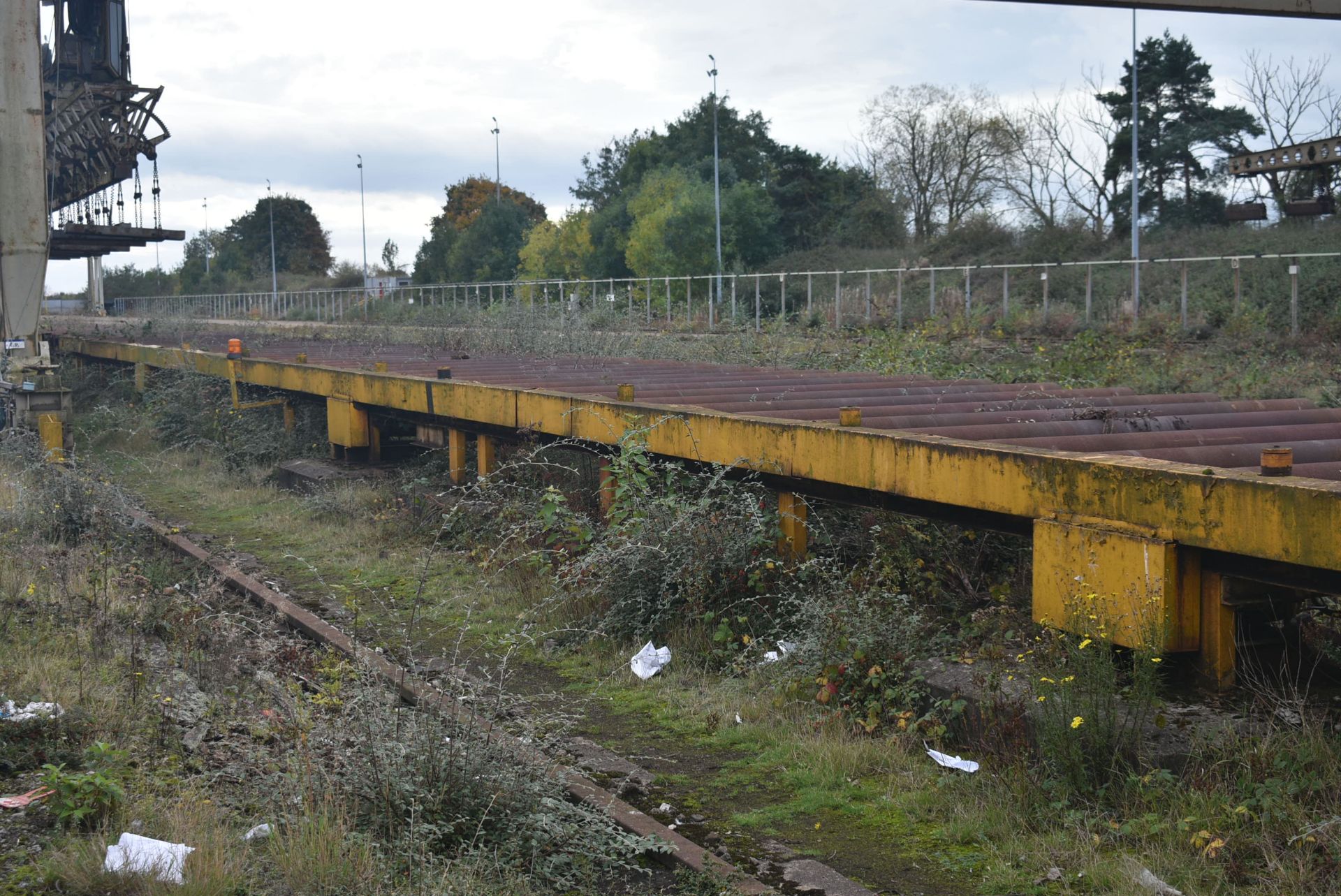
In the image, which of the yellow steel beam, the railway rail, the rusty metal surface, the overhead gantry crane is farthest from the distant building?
the yellow steel beam

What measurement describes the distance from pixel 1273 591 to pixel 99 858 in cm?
385

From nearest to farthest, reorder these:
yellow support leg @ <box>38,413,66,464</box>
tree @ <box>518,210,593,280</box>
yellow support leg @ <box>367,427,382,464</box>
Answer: yellow support leg @ <box>367,427,382,464</box>
yellow support leg @ <box>38,413,66,464</box>
tree @ <box>518,210,593,280</box>

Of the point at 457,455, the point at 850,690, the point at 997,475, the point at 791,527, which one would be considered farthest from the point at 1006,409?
the point at 457,455

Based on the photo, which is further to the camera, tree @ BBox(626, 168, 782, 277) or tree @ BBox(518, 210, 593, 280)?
tree @ BBox(518, 210, 593, 280)

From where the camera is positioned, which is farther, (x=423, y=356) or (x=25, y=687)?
(x=423, y=356)

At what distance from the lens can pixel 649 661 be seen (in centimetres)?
584

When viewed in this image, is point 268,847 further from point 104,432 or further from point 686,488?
point 104,432

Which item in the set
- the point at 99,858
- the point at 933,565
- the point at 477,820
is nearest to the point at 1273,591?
the point at 933,565

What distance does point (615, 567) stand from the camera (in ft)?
20.5

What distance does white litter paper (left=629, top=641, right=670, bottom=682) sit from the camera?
5758 millimetres

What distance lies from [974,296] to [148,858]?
2540 cm

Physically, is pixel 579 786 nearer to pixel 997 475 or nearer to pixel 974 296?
pixel 997 475

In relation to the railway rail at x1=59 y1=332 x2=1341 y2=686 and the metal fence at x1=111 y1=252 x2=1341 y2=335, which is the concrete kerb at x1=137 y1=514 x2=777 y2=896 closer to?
the railway rail at x1=59 y1=332 x2=1341 y2=686

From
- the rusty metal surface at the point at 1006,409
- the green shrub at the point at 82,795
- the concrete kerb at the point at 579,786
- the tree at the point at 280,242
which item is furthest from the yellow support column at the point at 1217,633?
the tree at the point at 280,242
